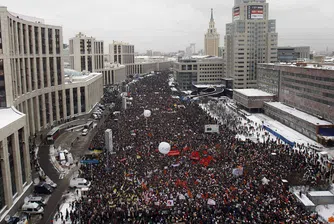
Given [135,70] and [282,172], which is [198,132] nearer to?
[282,172]

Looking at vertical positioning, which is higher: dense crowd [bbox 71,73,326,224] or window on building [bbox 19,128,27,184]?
window on building [bbox 19,128,27,184]

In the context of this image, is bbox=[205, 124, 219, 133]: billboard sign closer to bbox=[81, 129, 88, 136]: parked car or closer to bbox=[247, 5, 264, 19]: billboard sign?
bbox=[81, 129, 88, 136]: parked car

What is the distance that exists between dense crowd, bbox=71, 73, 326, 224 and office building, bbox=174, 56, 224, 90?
53.5m

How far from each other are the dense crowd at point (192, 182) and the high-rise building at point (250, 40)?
4253 cm

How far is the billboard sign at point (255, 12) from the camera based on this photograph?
2965 inches


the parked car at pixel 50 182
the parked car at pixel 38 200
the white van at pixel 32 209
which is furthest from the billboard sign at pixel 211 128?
the white van at pixel 32 209

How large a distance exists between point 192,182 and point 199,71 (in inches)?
2716

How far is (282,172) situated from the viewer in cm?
2550

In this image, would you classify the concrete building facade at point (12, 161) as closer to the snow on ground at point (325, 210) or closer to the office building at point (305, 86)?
the snow on ground at point (325, 210)

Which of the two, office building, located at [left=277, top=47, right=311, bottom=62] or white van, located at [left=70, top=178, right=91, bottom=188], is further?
office building, located at [left=277, top=47, right=311, bottom=62]

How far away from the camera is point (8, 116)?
24000mm

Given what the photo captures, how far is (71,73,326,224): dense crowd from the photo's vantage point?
761 inches

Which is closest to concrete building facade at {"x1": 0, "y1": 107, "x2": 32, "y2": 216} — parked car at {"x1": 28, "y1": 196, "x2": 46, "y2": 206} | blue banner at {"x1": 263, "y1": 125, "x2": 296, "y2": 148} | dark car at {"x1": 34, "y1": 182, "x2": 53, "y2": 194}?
dark car at {"x1": 34, "y1": 182, "x2": 53, "y2": 194}

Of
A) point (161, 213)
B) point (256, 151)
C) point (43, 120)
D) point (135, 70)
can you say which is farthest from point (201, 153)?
point (135, 70)
